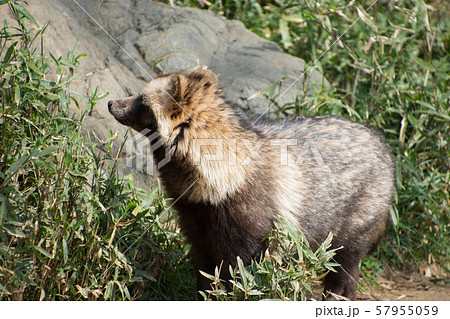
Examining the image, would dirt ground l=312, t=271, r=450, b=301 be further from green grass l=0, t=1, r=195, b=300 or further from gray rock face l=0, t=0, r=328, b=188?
green grass l=0, t=1, r=195, b=300

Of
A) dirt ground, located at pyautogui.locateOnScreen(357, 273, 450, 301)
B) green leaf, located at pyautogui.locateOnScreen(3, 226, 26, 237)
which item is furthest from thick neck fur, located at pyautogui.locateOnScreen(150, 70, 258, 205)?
dirt ground, located at pyautogui.locateOnScreen(357, 273, 450, 301)

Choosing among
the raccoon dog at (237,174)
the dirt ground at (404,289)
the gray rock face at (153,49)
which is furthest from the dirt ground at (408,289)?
the gray rock face at (153,49)

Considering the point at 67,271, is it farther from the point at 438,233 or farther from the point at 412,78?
the point at 412,78

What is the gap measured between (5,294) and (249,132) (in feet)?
6.03

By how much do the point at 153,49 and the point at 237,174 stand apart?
254 cm

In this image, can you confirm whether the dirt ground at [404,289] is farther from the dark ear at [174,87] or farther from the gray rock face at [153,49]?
the dark ear at [174,87]

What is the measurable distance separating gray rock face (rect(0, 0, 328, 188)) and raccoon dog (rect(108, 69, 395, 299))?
1.15 metres

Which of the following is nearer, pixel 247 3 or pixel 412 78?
pixel 412 78

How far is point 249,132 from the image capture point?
3756mm

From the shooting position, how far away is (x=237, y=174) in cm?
356

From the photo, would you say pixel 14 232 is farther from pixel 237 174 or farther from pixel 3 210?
pixel 237 174

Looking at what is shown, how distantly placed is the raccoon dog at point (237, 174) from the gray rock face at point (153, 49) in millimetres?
1147

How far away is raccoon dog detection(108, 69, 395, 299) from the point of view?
3.53 m

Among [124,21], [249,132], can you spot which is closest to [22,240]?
[249,132]
